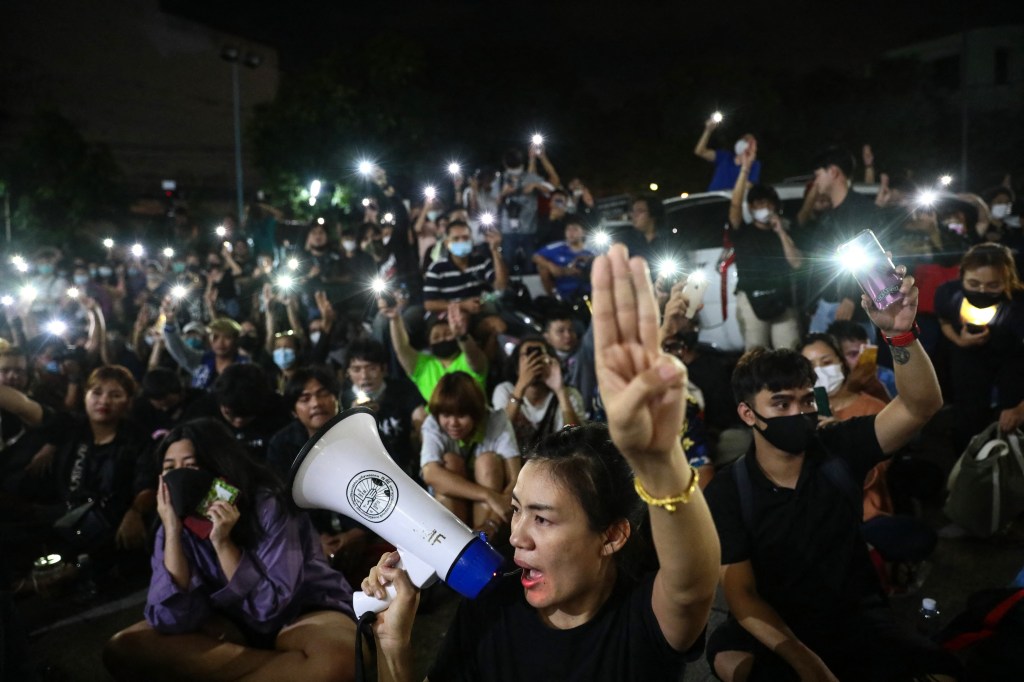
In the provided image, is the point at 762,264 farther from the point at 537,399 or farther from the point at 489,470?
the point at 489,470

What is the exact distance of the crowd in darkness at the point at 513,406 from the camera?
106 inches

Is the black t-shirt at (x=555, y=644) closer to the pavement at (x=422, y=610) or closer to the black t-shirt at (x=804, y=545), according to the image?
the black t-shirt at (x=804, y=545)

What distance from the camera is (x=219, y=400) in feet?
16.7

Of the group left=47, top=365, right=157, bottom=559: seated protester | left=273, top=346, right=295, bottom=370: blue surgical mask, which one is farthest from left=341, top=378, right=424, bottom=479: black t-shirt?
left=47, top=365, right=157, bottom=559: seated protester

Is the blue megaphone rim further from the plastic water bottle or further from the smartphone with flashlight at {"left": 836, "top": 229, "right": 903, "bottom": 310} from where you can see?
the plastic water bottle

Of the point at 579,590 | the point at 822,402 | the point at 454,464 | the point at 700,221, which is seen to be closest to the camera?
the point at 579,590

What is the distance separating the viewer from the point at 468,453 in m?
4.57

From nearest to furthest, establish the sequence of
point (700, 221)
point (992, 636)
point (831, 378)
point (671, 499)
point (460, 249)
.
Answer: point (671, 499)
point (992, 636)
point (831, 378)
point (460, 249)
point (700, 221)

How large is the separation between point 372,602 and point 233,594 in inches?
58.4

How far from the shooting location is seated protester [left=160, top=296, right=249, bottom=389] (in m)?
6.65

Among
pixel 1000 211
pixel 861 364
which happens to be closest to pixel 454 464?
pixel 861 364

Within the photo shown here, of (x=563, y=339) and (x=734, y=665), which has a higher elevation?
(x=563, y=339)

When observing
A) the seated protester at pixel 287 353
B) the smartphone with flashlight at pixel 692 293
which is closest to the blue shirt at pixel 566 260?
the smartphone with flashlight at pixel 692 293

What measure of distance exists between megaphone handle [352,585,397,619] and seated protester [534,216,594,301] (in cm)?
609
